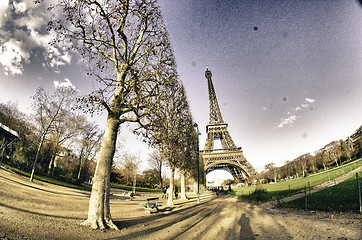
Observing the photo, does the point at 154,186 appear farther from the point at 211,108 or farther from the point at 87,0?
the point at 87,0

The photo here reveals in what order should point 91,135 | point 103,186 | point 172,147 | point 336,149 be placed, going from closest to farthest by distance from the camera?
1. point 103,186
2. point 172,147
3. point 91,135
4. point 336,149

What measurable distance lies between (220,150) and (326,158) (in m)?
42.9

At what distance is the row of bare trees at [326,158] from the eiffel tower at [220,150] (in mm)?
26883

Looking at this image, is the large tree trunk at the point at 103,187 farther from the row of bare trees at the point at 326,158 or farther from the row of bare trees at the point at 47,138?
the row of bare trees at the point at 326,158

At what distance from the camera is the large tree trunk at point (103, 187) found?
17.5 feet

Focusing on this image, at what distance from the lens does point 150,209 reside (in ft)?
29.9

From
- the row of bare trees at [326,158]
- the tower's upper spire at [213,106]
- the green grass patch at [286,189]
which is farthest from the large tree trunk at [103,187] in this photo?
the row of bare trees at [326,158]

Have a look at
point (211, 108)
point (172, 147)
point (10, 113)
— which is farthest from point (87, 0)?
point (211, 108)

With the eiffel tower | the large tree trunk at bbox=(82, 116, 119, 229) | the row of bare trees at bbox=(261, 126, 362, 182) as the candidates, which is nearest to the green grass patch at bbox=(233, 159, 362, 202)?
the eiffel tower

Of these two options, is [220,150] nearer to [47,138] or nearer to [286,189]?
[286,189]

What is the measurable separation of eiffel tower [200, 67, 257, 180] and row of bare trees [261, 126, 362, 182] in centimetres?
2688

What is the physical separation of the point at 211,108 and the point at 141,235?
53490 millimetres

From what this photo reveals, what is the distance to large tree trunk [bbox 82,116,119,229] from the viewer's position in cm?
534

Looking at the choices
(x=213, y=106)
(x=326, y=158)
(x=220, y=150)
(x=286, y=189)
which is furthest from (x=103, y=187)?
(x=326, y=158)
